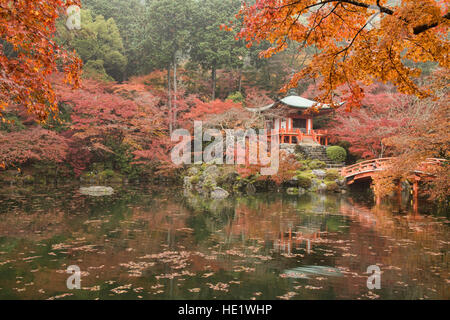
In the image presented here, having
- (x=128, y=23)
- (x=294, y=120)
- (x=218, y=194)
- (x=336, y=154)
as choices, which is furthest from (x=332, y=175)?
(x=128, y=23)

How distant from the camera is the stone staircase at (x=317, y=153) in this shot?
20109mm

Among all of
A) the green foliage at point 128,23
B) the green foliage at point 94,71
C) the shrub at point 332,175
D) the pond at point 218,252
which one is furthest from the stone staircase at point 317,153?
the green foliage at point 128,23

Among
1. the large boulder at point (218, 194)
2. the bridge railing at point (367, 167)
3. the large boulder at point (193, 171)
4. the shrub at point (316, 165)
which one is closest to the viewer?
the large boulder at point (218, 194)

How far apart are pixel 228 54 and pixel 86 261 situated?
21.2 m

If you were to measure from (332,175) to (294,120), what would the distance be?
7010mm

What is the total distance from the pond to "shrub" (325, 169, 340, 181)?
21.5ft

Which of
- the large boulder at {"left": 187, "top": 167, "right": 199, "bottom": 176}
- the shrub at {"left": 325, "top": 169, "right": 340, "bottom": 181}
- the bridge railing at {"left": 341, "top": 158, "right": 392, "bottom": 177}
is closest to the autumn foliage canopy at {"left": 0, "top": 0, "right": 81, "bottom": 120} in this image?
the large boulder at {"left": 187, "top": 167, "right": 199, "bottom": 176}

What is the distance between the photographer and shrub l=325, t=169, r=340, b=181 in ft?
57.7

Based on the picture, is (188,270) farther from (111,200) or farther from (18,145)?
(18,145)

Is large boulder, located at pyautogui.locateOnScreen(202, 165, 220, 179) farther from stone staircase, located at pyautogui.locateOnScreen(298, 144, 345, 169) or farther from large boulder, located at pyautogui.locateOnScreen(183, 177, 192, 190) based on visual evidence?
stone staircase, located at pyautogui.locateOnScreen(298, 144, 345, 169)

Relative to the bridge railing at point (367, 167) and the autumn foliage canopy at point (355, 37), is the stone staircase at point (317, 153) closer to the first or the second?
the bridge railing at point (367, 167)

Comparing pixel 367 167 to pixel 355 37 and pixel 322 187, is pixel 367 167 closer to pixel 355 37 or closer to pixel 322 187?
pixel 322 187

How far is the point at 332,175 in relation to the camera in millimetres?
17641

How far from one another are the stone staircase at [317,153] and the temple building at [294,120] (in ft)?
2.57
